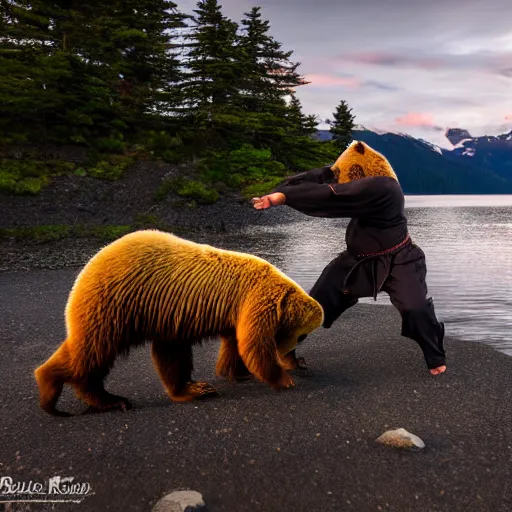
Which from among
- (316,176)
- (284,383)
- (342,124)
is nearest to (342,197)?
(316,176)

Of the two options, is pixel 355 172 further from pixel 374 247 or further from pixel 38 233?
pixel 38 233

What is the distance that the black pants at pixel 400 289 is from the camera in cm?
544

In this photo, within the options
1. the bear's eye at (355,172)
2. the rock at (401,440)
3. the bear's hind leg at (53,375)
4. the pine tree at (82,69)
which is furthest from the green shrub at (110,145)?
the rock at (401,440)

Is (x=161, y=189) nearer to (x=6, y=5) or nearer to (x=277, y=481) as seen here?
(x=6, y=5)

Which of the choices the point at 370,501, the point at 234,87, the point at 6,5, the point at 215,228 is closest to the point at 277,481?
the point at 370,501

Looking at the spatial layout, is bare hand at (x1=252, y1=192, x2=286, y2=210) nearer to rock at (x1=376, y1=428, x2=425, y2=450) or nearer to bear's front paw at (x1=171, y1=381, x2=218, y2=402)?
bear's front paw at (x1=171, y1=381, x2=218, y2=402)

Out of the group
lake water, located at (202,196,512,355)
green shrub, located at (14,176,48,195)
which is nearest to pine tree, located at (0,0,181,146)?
green shrub, located at (14,176,48,195)

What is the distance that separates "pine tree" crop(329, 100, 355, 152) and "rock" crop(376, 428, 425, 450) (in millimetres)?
49249

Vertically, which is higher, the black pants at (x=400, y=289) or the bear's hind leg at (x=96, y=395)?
the black pants at (x=400, y=289)

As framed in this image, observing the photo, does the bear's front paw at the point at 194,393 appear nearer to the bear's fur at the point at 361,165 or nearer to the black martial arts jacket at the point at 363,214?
the black martial arts jacket at the point at 363,214

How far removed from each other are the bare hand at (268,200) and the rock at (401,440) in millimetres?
2143

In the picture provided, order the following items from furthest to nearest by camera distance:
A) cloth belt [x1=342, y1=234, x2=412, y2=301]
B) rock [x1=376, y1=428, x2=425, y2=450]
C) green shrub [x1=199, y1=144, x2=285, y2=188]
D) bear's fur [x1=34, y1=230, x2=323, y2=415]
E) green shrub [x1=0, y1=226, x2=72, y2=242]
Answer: green shrub [x1=199, y1=144, x2=285, y2=188] < green shrub [x1=0, y1=226, x2=72, y2=242] < cloth belt [x1=342, y1=234, x2=412, y2=301] < bear's fur [x1=34, y1=230, x2=323, y2=415] < rock [x1=376, y1=428, x2=425, y2=450]

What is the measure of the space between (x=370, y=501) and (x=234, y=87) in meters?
37.1

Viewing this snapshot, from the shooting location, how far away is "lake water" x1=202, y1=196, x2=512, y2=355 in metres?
9.66
